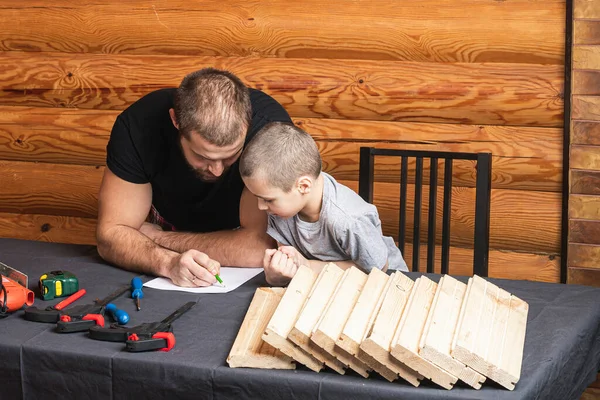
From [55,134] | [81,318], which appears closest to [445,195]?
[81,318]

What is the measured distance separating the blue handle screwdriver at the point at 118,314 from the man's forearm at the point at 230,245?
548 millimetres

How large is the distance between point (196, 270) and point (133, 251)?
0.32m

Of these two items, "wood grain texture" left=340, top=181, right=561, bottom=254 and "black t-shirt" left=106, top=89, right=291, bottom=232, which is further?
"wood grain texture" left=340, top=181, right=561, bottom=254

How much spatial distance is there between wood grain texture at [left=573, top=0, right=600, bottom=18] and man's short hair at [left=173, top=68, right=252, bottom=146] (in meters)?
1.54

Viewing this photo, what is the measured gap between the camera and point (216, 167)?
2.71 meters

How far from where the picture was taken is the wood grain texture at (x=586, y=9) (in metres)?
3.41

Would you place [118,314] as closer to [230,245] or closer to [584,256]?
[230,245]

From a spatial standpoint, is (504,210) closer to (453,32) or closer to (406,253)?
(406,253)

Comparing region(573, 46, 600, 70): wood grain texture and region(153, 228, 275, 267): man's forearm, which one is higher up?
region(573, 46, 600, 70): wood grain texture

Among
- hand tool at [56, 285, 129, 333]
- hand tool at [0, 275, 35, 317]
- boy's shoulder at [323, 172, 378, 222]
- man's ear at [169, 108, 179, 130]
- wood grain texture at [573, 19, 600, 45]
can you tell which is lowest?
hand tool at [56, 285, 129, 333]

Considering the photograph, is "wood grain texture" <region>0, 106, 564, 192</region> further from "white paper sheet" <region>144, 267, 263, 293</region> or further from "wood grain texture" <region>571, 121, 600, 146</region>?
"white paper sheet" <region>144, 267, 263, 293</region>

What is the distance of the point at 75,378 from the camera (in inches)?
79.3

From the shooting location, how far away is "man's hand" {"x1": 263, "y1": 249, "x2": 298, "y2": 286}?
2410 mm

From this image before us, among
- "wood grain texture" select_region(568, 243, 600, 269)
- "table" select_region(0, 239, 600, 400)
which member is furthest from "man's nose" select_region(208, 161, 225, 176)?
"wood grain texture" select_region(568, 243, 600, 269)
